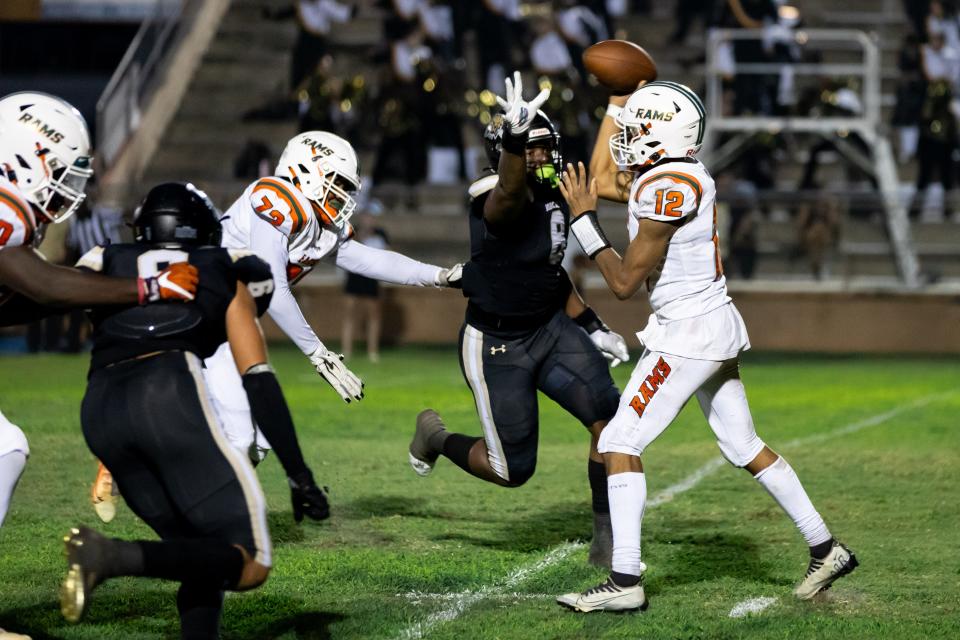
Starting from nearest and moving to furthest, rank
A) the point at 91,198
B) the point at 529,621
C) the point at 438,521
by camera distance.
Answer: the point at 529,621
the point at 438,521
the point at 91,198

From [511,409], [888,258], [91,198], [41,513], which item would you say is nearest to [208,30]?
[91,198]

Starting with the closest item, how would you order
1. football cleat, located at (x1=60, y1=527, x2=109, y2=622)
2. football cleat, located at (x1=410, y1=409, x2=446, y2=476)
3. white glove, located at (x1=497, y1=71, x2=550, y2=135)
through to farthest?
football cleat, located at (x1=60, y1=527, x2=109, y2=622) → white glove, located at (x1=497, y1=71, x2=550, y2=135) → football cleat, located at (x1=410, y1=409, x2=446, y2=476)

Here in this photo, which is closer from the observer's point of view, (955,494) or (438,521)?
(438,521)

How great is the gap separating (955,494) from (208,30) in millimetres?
16618

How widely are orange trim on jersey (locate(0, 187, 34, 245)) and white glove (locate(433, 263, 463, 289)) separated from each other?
209 centimetres

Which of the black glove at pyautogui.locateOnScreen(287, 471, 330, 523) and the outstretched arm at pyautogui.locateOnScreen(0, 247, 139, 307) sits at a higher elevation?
the outstretched arm at pyautogui.locateOnScreen(0, 247, 139, 307)

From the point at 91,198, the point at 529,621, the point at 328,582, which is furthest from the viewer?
the point at 91,198

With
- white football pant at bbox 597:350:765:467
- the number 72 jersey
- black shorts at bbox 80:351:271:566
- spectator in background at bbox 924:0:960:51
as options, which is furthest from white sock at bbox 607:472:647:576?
spectator in background at bbox 924:0:960:51

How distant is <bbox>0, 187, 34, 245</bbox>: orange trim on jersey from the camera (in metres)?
4.32

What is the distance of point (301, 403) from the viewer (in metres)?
12.0

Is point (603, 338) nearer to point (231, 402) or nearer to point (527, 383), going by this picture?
point (527, 383)

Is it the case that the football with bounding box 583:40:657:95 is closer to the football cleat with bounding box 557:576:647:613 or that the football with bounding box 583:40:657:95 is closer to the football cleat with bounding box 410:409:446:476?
the football cleat with bounding box 410:409:446:476

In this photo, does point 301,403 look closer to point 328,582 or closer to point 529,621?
point 328,582

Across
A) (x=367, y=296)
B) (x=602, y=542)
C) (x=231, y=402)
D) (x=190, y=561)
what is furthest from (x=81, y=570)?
(x=367, y=296)
